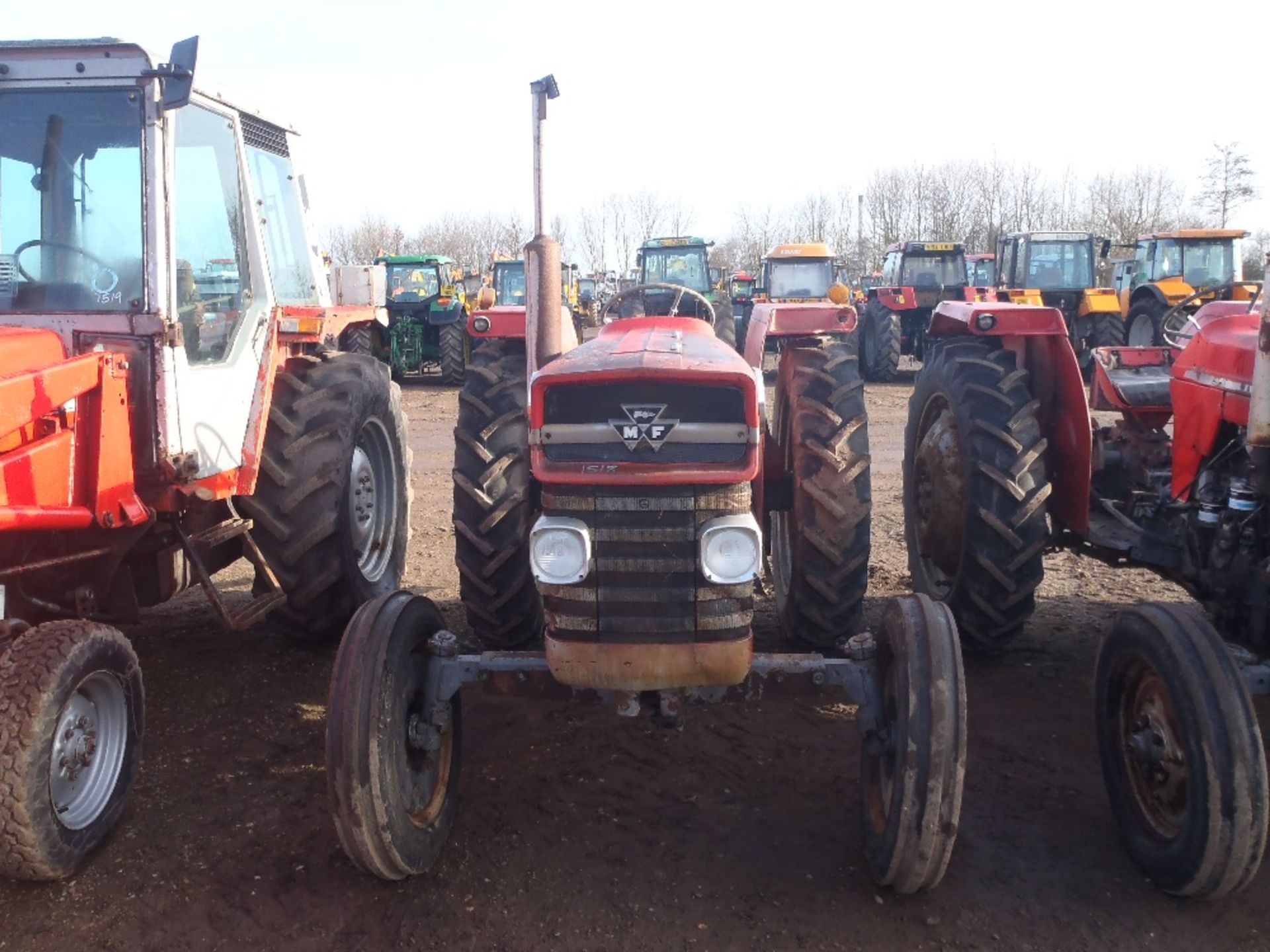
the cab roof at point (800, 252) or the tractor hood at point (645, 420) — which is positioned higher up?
the cab roof at point (800, 252)

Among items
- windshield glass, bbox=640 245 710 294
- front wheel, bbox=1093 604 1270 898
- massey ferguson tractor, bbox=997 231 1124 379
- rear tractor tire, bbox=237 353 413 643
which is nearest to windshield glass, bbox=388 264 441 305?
windshield glass, bbox=640 245 710 294

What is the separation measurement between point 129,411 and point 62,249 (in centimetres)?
65

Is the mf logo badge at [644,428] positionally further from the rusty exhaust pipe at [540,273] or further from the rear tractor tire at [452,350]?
the rear tractor tire at [452,350]

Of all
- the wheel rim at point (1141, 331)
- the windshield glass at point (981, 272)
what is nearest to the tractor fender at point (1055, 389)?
the wheel rim at point (1141, 331)

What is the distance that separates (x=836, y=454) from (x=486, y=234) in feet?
184

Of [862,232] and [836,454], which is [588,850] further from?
[862,232]

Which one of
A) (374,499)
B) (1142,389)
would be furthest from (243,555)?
(1142,389)

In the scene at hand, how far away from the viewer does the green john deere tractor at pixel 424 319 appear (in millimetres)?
17062

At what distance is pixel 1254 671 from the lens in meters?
2.97

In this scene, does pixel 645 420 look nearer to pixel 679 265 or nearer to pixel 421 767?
pixel 421 767

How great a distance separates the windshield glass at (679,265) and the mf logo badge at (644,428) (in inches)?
604

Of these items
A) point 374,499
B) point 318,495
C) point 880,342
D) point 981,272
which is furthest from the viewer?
point 981,272

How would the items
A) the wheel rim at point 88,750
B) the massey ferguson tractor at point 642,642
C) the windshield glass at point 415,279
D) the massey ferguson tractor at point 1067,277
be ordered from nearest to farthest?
the massey ferguson tractor at point 642,642
the wheel rim at point 88,750
the massey ferguson tractor at point 1067,277
the windshield glass at point 415,279

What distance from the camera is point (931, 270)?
18.5 metres
